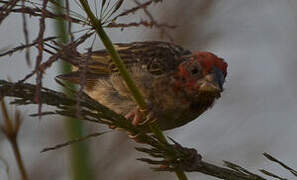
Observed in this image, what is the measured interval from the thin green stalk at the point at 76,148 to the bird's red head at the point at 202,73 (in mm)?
767

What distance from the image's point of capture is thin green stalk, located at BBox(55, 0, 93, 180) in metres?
2.69

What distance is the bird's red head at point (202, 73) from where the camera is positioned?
Result: 333 cm

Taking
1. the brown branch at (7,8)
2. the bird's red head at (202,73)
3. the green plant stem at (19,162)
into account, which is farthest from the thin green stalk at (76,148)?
the brown branch at (7,8)

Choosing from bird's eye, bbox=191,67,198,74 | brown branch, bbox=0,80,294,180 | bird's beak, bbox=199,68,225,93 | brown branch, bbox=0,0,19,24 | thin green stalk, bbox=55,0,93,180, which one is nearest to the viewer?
brown branch, bbox=0,0,19,24

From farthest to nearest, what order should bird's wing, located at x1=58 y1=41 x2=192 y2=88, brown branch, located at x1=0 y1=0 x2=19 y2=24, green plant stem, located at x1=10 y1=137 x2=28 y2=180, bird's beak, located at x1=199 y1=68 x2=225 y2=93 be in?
bird's wing, located at x1=58 y1=41 x2=192 y2=88, bird's beak, located at x1=199 y1=68 x2=225 y2=93, green plant stem, located at x1=10 y1=137 x2=28 y2=180, brown branch, located at x1=0 y1=0 x2=19 y2=24

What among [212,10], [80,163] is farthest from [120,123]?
[212,10]

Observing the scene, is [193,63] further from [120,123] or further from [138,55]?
[120,123]

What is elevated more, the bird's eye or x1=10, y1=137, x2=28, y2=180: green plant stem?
the bird's eye

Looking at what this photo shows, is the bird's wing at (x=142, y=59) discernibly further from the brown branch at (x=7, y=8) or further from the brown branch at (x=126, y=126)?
the brown branch at (x=7, y=8)

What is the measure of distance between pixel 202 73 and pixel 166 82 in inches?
9.8

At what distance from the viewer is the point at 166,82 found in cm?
352

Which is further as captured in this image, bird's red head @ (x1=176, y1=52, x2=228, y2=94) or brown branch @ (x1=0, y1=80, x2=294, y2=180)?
bird's red head @ (x1=176, y1=52, x2=228, y2=94)

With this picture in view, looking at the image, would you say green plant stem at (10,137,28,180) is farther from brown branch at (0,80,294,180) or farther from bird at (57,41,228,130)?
bird at (57,41,228,130)

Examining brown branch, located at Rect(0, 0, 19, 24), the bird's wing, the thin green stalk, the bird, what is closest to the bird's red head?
the bird
